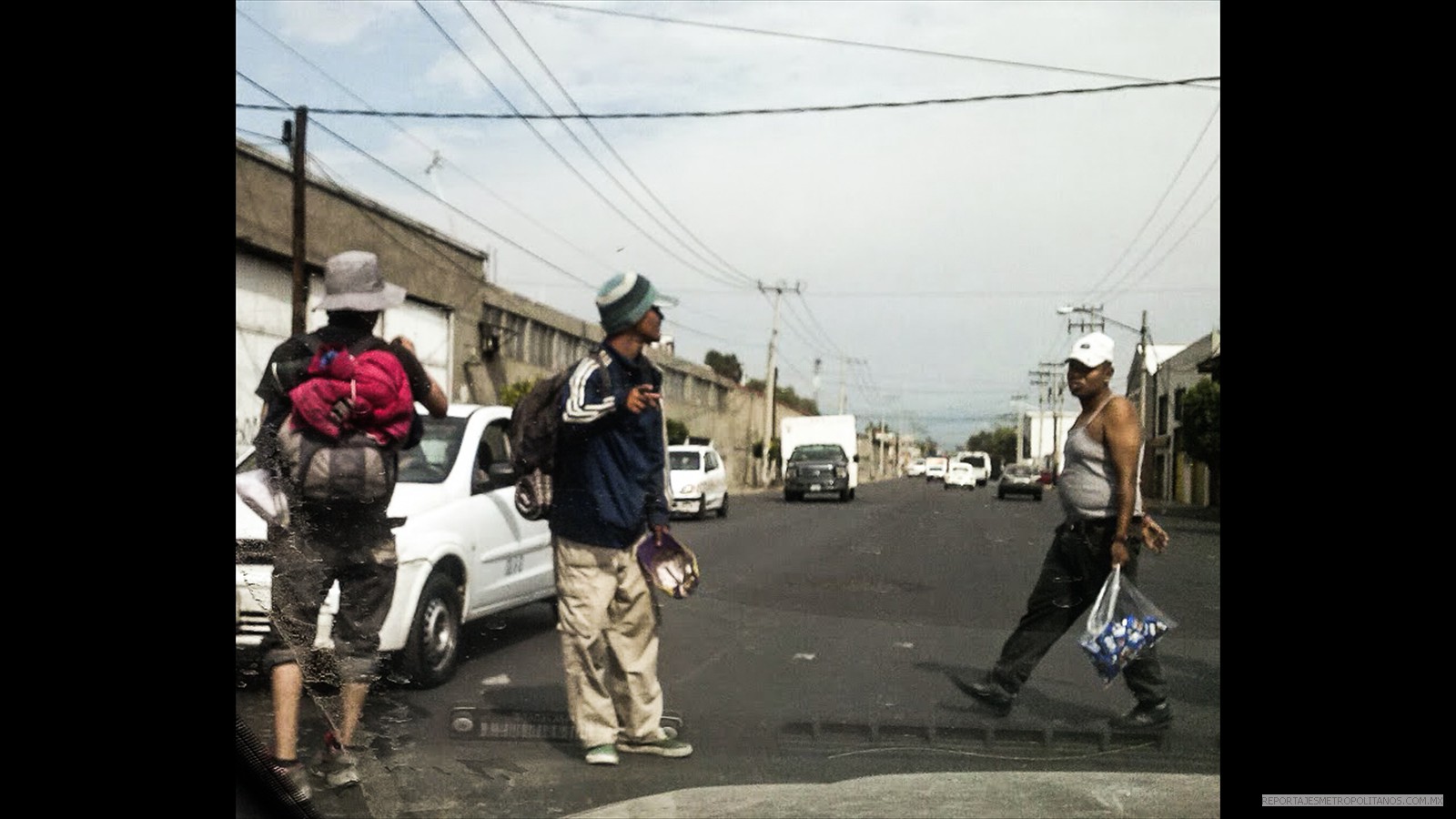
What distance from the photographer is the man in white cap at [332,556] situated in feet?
12.3

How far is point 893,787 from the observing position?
14.3 feet

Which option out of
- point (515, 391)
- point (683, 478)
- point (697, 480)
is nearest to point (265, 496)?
point (515, 391)

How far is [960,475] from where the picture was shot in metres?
7.22

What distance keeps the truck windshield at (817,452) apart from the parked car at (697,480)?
4.63ft

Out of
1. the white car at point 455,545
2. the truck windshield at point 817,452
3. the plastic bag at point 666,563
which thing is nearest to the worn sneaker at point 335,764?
the white car at point 455,545

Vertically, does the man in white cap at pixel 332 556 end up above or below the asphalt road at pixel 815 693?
above

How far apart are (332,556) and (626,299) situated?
3.65ft

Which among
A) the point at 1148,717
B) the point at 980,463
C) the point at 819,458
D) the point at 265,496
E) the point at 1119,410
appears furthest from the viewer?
the point at 819,458

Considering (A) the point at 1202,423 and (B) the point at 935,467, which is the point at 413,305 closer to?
(A) the point at 1202,423

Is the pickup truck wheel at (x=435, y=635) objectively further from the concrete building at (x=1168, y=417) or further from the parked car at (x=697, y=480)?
the concrete building at (x=1168, y=417)

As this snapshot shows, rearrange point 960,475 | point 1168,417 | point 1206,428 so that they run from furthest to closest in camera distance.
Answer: point 960,475, point 1168,417, point 1206,428

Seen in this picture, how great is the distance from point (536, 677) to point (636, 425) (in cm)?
143
